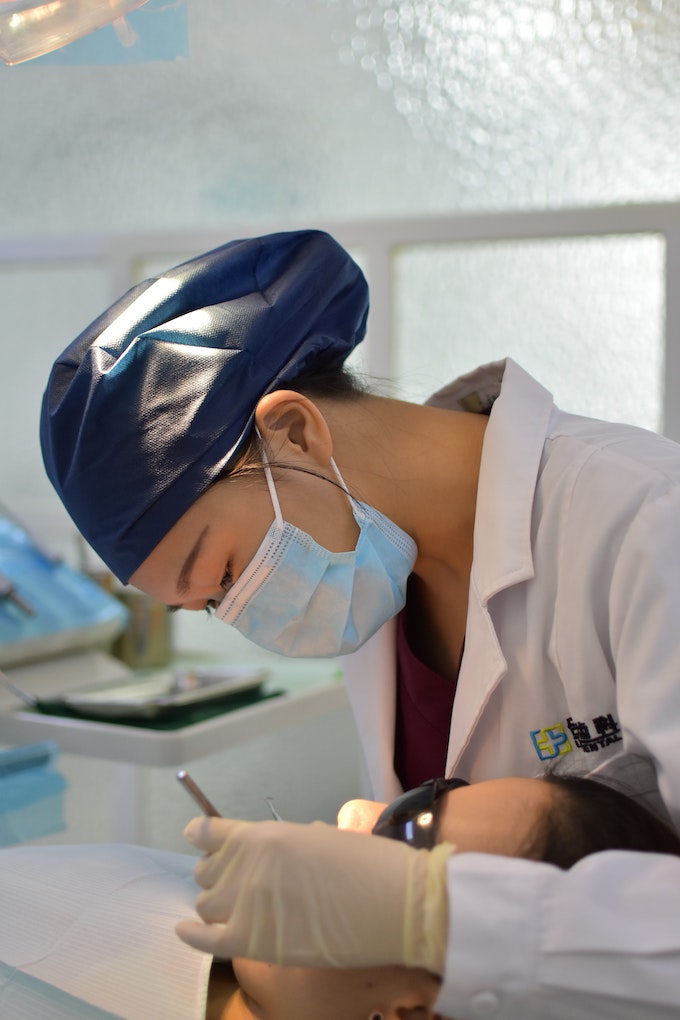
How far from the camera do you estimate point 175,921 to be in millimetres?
1130

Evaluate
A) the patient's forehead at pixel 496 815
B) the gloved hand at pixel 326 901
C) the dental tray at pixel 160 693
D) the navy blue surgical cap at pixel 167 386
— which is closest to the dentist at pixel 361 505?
the navy blue surgical cap at pixel 167 386

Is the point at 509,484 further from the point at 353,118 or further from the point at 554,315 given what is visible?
the point at 353,118

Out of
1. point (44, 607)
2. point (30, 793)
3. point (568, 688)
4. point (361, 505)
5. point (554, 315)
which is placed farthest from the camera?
point (44, 607)

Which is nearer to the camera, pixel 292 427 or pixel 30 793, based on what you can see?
pixel 292 427

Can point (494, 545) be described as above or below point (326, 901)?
above

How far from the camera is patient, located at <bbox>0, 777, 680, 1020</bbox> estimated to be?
36.4 inches

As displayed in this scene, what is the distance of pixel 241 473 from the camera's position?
1118mm

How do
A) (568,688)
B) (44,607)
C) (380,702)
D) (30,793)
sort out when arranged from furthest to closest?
1. (44,607)
2. (30,793)
3. (380,702)
4. (568,688)

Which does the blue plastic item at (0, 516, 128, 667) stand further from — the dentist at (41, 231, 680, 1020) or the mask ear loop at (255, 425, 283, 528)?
the mask ear loop at (255, 425, 283, 528)

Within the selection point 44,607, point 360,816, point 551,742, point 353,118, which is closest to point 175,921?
point 360,816

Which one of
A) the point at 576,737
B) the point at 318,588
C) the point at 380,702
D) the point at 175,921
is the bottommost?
the point at 175,921

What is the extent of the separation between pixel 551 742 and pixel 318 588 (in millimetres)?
308

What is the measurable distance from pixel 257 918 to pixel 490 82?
4.78 feet

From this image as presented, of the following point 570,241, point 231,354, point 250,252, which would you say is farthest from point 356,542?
point 570,241
